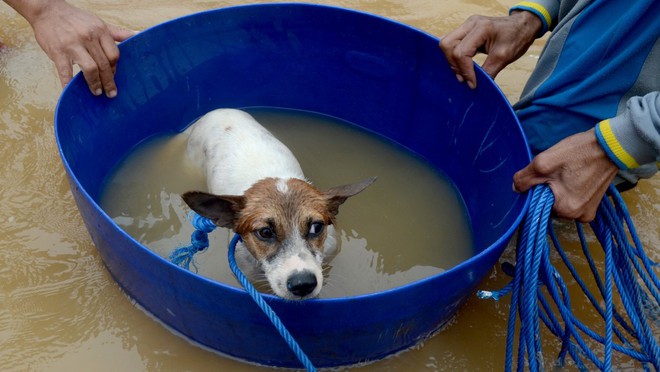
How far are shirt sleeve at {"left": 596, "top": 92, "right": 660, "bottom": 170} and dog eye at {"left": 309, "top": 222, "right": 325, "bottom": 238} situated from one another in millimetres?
1273

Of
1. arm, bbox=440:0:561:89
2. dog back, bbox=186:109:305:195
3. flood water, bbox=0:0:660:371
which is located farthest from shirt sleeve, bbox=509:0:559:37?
dog back, bbox=186:109:305:195

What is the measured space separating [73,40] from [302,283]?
5.74 feet

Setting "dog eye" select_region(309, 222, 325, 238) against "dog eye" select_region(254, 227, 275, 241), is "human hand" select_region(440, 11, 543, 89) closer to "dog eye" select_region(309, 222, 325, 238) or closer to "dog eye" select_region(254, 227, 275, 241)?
"dog eye" select_region(309, 222, 325, 238)

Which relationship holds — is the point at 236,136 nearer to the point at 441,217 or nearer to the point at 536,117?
the point at 441,217

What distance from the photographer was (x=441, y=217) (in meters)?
3.72

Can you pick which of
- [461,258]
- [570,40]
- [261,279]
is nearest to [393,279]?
Result: [461,258]

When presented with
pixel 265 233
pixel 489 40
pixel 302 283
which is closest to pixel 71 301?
pixel 265 233

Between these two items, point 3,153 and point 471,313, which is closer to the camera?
point 471,313

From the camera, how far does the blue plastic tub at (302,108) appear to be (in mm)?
2375

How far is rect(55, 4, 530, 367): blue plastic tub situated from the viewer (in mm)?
2375

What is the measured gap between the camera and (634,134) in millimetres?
2395

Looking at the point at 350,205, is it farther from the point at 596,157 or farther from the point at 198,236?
the point at 596,157

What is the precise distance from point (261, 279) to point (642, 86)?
2137 mm

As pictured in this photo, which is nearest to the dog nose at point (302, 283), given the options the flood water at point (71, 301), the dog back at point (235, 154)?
the flood water at point (71, 301)
